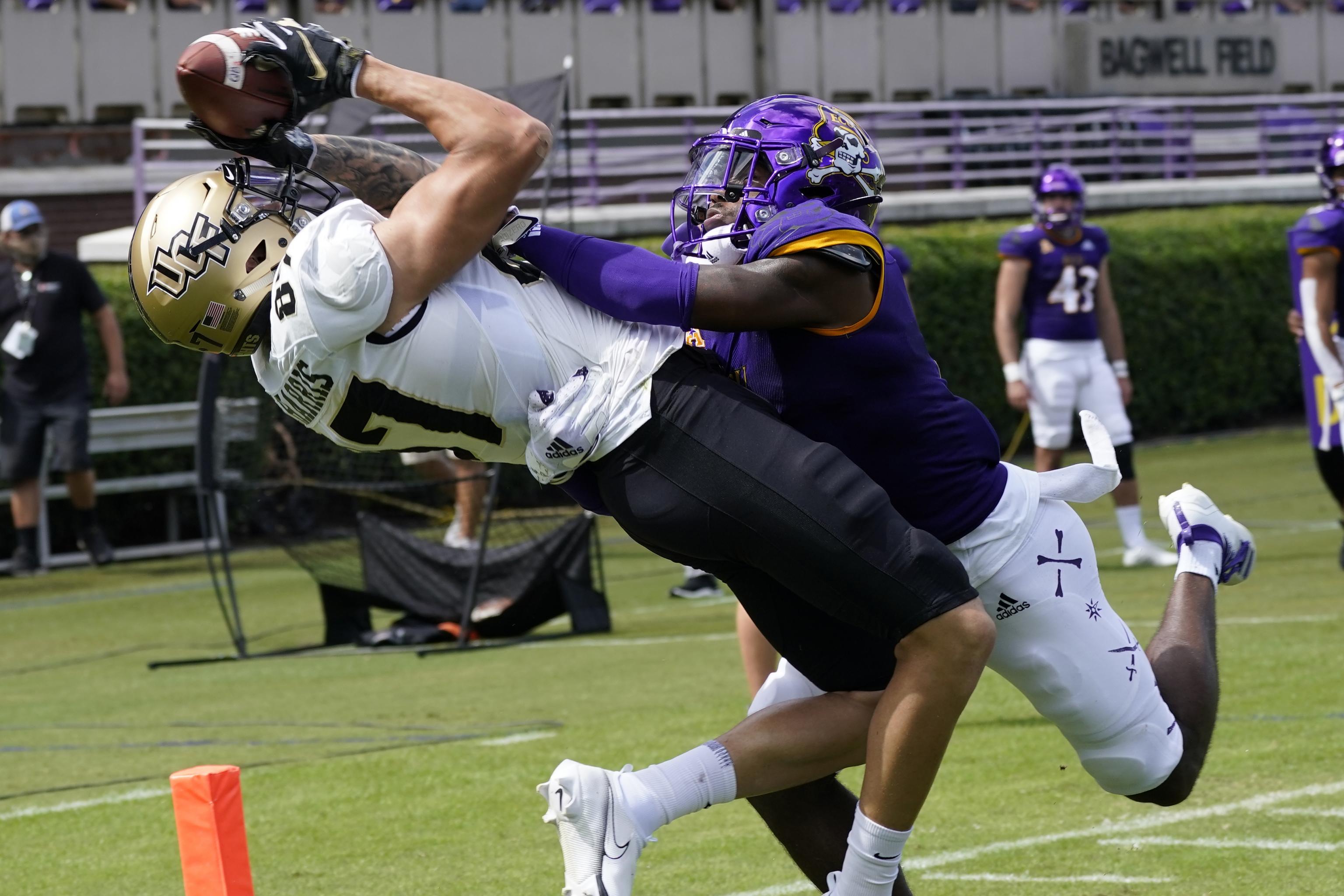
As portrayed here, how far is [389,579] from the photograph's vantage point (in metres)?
8.79

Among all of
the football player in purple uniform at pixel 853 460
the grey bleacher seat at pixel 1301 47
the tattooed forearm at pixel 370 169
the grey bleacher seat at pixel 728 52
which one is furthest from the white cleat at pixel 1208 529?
the grey bleacher seat at pixel 1301 47

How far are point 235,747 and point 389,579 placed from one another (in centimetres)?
252

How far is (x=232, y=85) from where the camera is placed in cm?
307

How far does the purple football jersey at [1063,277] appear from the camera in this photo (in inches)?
400

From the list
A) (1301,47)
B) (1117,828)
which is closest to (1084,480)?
(1117,828)

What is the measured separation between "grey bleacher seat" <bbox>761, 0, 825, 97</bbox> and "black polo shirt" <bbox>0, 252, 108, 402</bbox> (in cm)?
1888

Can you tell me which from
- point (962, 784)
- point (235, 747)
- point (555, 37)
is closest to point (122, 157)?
point (555, 37)

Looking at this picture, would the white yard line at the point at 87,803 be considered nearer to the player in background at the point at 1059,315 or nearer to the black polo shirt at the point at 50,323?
the player in background at the point at 1059,315

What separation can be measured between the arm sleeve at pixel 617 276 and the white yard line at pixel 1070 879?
5.80ft

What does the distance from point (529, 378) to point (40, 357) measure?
910 centimetres

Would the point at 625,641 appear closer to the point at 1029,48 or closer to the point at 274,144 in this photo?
the point at 274,144

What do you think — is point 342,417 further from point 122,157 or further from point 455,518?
point 122,157

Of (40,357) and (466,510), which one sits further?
(40,357)

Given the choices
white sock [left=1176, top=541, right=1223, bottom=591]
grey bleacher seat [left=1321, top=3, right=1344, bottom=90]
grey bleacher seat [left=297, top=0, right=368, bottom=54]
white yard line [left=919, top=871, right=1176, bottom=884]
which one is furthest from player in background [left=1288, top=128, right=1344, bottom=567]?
grey bleacher seat [left=1321, top=3, right=1344, bottom=90]
